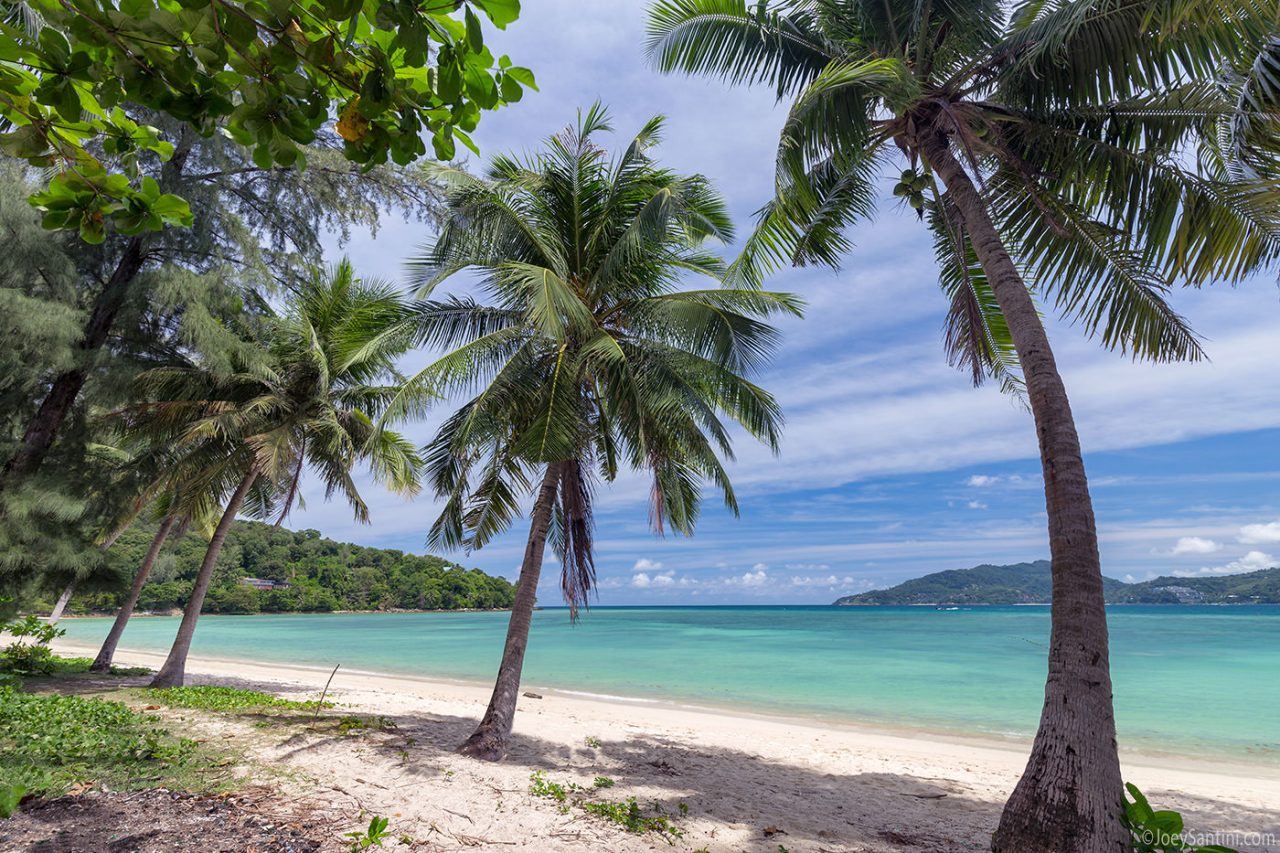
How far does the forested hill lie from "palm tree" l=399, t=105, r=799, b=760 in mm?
50526

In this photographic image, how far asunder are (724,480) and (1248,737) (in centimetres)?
1209

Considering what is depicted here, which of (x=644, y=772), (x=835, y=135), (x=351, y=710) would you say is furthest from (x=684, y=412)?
(x=351, y=710)

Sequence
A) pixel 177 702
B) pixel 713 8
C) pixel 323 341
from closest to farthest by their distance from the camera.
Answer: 1. pixel 713 8
2. pixel 177 702
3. pixel 323 341

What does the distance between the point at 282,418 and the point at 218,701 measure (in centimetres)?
437

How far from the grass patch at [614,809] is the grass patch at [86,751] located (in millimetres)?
2418

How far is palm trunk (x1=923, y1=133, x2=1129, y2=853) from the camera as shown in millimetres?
3564

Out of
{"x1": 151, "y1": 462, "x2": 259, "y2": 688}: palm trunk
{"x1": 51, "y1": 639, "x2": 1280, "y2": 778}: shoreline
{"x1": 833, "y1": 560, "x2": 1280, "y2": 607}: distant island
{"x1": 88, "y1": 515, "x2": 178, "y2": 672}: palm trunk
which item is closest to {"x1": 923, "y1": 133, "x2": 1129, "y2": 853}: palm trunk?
{"x1": 51, "y1": 639, "x2": 1280, "y2": 778}: shoreline

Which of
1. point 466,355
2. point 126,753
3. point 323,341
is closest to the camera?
point 126,753

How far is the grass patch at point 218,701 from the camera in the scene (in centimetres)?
785

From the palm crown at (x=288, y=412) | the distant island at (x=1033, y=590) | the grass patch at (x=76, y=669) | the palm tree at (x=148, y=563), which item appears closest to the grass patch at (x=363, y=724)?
the palm crown at (x=288, y=412)

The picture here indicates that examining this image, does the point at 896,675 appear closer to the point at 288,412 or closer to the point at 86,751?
the point at 288,412

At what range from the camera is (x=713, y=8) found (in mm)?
5852

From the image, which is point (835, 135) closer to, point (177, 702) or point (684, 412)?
point (684, 412)

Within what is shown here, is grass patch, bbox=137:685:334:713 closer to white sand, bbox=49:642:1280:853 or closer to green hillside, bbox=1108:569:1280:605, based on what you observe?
white sand, bbox=49:642:1280:853
